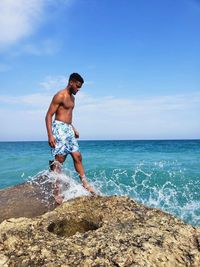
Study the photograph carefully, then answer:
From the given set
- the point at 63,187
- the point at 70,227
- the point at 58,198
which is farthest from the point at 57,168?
the point at 70,227

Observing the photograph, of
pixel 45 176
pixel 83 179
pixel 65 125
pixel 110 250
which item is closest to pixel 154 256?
pixel 110 250

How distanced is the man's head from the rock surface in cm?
218

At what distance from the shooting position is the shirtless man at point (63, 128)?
520 centimetres

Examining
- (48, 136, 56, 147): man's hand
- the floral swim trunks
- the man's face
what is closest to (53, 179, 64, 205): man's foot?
the floral swim trunks

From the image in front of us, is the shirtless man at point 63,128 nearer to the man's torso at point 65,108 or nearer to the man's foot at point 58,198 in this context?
the man's torso at point 65,108

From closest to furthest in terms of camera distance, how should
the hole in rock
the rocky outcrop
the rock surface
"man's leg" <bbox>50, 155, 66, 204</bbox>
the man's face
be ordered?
the rock surface, the hole in rock, the rocky outcrop, "man's leg" <bbox>50, 155, 66, 204</bbox>, the man's face

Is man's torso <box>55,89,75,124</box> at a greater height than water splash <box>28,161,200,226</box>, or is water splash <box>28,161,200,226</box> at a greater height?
man's torso <box>55,89,75,124</box>

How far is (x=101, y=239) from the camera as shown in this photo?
299 centimetres

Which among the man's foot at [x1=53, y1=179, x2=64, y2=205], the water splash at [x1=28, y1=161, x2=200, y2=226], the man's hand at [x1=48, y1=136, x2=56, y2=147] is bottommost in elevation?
the water splash at [x1=28, y1=161, x2=200, y2=226]

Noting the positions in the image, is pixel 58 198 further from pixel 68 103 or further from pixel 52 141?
pixel 68 103

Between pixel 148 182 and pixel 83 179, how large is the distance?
770 centimetres

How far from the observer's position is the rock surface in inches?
107

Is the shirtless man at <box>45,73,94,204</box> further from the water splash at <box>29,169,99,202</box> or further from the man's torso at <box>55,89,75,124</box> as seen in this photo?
the water splash at <box>29,169,99,202</box>

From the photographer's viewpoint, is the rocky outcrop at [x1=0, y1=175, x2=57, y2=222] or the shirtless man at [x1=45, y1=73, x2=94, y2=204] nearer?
the rocky outcrop at [x1=0, y1=175, x2=57, y2=222]
